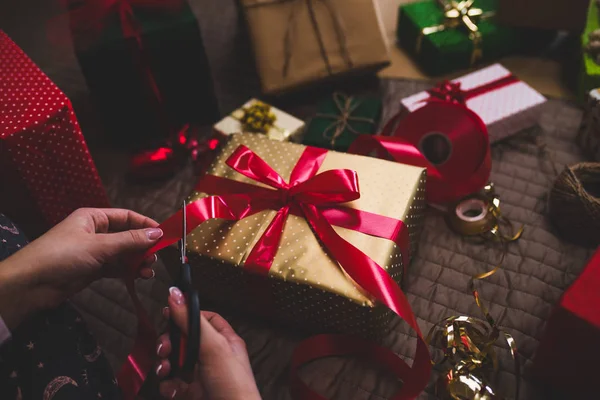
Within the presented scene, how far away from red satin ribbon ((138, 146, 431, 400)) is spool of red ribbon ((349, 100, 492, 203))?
7.1 inches

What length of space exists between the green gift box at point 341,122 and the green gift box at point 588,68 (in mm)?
463

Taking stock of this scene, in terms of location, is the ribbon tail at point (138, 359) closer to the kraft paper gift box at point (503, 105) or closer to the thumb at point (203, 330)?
the thumb at point (203, 330)

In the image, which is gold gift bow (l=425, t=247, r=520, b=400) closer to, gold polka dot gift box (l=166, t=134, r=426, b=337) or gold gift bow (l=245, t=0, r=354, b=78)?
gold polka dot gift box (l=166, t=134, r=426, b=337)

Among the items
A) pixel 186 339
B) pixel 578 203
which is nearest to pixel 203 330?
pixel 186 339

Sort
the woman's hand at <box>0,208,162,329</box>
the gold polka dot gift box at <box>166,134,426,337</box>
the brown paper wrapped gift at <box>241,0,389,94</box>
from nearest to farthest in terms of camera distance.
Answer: the woman's hand at <box>0,208,162,329</box>, the gold polka dot gift box at <box>166,134,426,337</box>, the brown paper wrapped gift at <box>241,0,389,94</box>

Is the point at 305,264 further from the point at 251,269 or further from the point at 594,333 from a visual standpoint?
the point at 594,333

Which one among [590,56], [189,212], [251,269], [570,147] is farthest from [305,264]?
[590,56]

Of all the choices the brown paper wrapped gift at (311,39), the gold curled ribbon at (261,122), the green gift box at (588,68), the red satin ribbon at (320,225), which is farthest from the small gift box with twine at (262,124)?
the green gift box at (588,68)

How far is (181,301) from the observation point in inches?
25.9

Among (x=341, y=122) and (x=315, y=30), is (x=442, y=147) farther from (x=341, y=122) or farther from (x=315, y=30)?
(x=315, y=30)

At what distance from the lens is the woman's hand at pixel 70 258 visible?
73cm

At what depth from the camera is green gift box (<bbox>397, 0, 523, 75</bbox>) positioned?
1349 millimetres

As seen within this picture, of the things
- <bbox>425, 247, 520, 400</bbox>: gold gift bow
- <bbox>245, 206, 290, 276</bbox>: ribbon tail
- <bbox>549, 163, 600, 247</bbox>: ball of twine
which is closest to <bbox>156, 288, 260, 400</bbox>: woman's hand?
<bbox>245, 206, 290, 276</bbox>: ribbon tail

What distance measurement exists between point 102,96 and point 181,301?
70 centimetres
